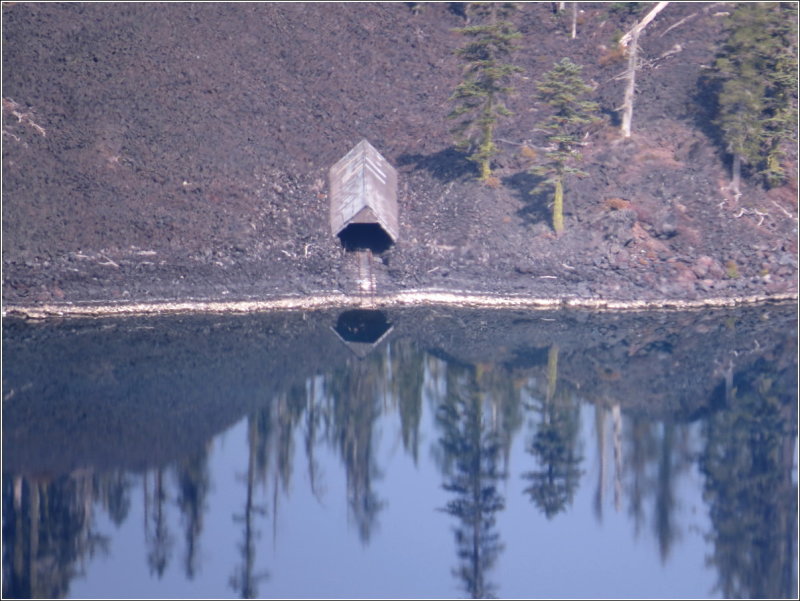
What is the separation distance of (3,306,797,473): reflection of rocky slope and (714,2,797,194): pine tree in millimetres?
6281

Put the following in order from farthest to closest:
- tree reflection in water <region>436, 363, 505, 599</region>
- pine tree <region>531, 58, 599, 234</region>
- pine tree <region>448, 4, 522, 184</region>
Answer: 1. pine tree <region>448, 4, 522, 184</region>
2. pine tree <region>531, 58, 599, 234</region>
3. tree reflection in water <region>436, 363, 505, 599</region>

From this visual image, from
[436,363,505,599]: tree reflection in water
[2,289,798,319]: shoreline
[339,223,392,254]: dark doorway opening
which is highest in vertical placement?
[339,223,392,254]: dark doorway opening

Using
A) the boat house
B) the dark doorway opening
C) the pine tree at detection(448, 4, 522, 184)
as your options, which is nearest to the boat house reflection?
the dark doorway opening

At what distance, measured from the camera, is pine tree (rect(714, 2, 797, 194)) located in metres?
32.6

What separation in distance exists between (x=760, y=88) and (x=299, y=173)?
660 inches

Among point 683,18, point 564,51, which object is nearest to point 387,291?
point 564,51

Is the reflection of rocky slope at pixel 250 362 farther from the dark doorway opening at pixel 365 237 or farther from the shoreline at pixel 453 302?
the dark doorway opening at pixel 365 237

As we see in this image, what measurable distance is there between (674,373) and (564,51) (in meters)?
19.9

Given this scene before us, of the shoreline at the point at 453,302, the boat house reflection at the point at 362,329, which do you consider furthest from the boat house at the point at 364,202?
the boat house reflection at the point at 362,329

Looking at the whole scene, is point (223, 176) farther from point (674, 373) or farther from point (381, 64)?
point (674, 373)

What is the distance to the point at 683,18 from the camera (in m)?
40.1

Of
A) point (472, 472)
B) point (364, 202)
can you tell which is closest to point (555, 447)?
A: point (472, 472)

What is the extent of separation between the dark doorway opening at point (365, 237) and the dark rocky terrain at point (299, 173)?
57 centimetres

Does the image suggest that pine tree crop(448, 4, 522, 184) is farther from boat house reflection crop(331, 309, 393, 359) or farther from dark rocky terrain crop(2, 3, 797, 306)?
boat house reflection crop(331, 309, 393, 359)
